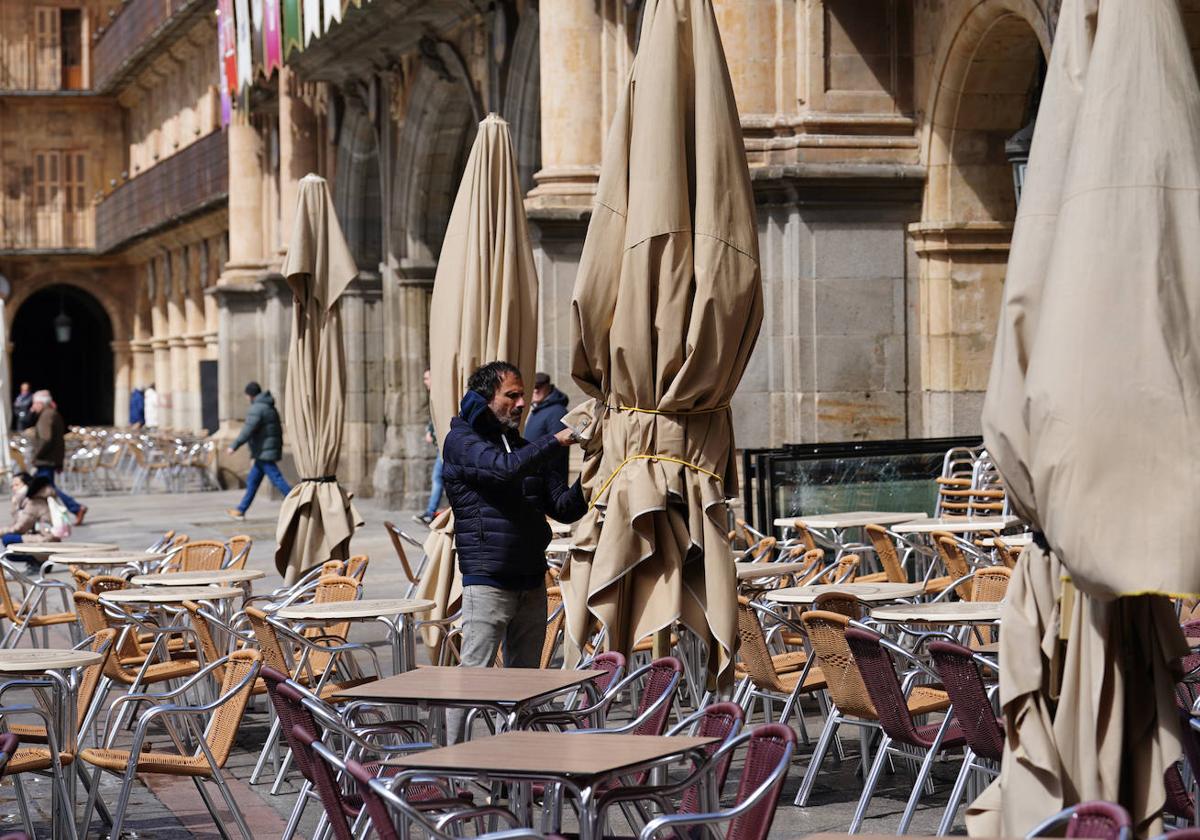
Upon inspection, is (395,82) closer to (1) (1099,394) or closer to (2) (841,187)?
(2) (841,187)

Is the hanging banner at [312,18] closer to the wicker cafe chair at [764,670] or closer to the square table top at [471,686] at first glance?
the wicker cafe chair at [764,670]

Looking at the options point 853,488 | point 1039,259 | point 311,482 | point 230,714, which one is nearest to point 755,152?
point 853,488

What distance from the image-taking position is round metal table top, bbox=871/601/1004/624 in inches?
265

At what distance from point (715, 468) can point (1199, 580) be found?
303 centimetres

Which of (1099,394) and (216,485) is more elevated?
(1099,394)

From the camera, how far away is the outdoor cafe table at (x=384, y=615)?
25.5 feet

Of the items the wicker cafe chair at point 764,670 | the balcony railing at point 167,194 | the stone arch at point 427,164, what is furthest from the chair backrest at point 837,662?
the balcony railing at point 167,194

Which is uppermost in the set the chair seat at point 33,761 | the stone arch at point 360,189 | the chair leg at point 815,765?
the stone arch at point 360,189

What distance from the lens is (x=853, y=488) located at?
42.7ft

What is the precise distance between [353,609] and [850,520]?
450 cm

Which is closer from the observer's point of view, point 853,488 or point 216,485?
point 853,488

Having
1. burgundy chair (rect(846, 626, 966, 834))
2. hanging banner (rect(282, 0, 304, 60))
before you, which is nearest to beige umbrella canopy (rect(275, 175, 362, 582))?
burgundy chair (rect(846, 626, 966, 834))

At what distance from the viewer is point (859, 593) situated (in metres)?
7.83

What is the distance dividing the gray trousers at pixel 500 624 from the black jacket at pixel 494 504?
1.9 inches
